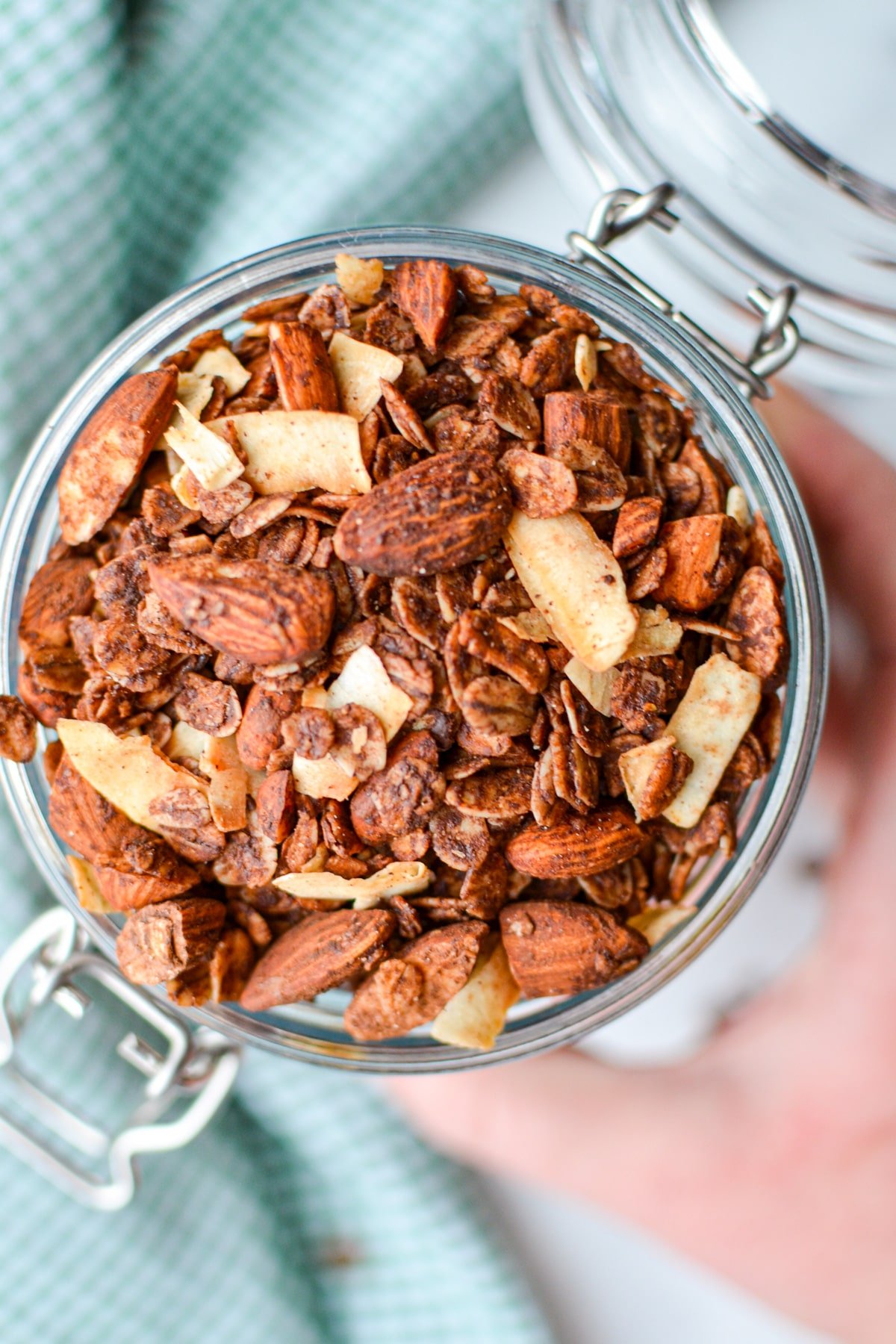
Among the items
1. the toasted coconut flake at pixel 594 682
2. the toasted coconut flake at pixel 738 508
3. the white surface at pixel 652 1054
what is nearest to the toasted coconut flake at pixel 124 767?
the toasted coconut flake at pixel 594 682

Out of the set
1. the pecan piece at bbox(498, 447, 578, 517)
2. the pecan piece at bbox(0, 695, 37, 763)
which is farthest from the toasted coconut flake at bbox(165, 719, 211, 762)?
the pecan piece at bbox(498, 447, 578, 517)

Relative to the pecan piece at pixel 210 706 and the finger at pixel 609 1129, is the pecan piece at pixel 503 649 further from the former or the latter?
the finger at pixel 609 1129

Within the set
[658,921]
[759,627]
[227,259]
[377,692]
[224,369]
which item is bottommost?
[658,921]

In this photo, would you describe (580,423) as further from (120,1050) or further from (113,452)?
(120,1050)

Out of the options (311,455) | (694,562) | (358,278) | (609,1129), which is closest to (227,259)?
(358,278)

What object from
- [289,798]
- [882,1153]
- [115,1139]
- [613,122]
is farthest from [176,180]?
[882,1153]
